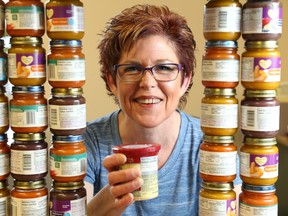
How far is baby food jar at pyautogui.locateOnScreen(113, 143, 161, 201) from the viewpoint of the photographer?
2.96 feet

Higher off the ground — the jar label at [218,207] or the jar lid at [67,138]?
the jar lid at [67,138]

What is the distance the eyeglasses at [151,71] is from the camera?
122cm

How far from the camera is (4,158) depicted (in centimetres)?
90

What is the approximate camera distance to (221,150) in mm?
869

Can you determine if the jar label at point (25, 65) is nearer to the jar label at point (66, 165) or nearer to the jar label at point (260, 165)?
the jar label at point (66, 165)

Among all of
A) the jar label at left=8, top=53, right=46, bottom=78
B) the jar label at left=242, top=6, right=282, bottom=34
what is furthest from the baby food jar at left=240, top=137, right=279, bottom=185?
the jar label at left=8, top=53, right=46, bottom=78

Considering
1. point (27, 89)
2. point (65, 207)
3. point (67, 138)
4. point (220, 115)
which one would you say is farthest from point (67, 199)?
point (220, 115)

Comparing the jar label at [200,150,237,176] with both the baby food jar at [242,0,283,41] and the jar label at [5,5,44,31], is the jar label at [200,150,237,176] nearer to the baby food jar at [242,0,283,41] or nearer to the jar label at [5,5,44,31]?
the baby food jar at [242,0,283,41]

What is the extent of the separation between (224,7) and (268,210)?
1.32 ft

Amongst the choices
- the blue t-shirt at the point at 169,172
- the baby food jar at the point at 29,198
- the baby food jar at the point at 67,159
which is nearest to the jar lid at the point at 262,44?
the baby food jar at the point at 67,159

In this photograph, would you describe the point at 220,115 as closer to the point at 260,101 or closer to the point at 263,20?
the point at 260,101

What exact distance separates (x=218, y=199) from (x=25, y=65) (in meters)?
0.46

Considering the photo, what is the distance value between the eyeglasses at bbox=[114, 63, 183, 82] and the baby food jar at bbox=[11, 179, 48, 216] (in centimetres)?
44

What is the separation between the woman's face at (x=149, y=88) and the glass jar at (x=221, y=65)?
1.16 ft
